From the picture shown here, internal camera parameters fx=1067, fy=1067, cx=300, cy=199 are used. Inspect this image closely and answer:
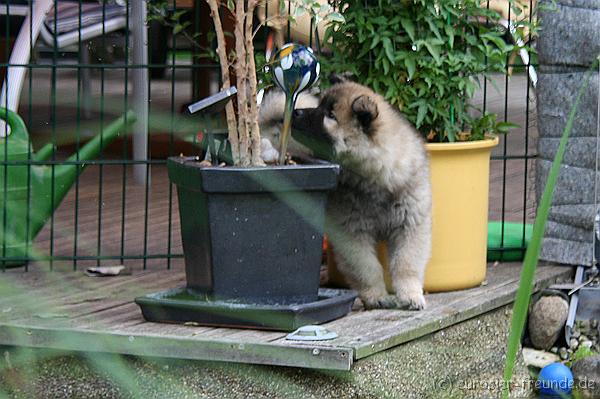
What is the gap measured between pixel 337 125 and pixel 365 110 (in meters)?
0.13

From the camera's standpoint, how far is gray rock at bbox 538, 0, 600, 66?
4555 mm

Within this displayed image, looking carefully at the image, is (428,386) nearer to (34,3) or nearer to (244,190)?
(244,190)

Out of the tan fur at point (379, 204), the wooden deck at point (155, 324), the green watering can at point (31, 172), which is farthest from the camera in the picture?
the green watering can at point (31, 172)

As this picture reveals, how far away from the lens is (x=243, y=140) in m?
3.44

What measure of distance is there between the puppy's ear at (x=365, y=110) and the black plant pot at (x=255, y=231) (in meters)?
0.30

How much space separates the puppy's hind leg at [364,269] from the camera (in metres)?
3.82

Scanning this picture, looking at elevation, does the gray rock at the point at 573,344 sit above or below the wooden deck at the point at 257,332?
below

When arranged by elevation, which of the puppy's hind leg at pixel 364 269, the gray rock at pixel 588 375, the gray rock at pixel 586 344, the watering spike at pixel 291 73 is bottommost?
the gray rock at pixel 588 375

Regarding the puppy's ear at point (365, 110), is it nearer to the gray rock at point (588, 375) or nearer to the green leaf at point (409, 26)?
the green leaf at point (409, 26)

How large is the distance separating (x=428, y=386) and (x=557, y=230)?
1.43 metres

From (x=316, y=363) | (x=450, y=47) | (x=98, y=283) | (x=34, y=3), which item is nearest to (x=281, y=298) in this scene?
(x=316, y=363)

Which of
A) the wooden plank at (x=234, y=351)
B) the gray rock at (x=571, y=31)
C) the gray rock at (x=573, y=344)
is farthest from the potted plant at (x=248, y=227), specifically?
the gray rock at (x=571, y=31)

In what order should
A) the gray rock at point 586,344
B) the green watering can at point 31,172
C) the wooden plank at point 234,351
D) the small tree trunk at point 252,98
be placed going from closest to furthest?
the wooden plank at point 234,351
the small tree trunk at point 252,98
the green watering can at point 31,172
the gray rock at point 586,344

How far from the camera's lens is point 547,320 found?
4469 millimetres
